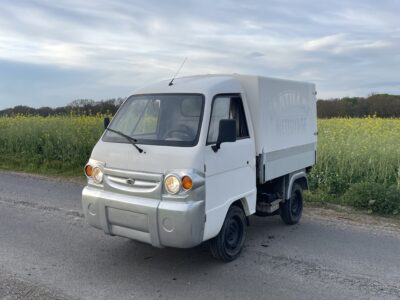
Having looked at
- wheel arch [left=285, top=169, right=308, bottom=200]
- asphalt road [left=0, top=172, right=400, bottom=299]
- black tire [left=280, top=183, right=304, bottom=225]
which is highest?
wheel arch [left=285, top=169, right=308, bottom=200]

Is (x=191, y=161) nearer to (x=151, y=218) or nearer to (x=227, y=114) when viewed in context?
(x=151, y=218)

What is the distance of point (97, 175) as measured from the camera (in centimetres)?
515

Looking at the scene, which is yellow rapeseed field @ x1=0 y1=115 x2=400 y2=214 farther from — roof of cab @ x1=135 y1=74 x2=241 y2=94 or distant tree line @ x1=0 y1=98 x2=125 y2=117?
roof of cab @ x1=135 y1=74 x2=241 y2=94

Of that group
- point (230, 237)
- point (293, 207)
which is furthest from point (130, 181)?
point (293, 207)

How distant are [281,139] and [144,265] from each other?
2726 mm

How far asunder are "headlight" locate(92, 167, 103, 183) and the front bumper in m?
0.16

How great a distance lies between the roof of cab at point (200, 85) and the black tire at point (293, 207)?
239 cm

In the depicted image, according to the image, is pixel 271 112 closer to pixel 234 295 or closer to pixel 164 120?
pixel 164 120

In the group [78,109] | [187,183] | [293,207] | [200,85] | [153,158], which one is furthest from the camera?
[78,109]

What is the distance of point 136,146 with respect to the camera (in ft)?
15.9

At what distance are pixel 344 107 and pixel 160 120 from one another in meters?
21.8

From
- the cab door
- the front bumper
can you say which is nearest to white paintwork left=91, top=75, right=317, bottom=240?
the cab door

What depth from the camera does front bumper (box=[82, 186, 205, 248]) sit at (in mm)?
4430

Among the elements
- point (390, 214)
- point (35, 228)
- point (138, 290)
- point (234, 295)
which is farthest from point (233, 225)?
point (390, 214)
